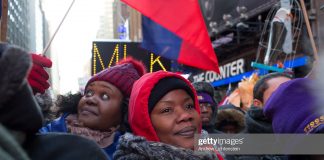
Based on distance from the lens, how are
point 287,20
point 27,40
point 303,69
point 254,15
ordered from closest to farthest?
1. point 27,40
2. point 287,20
3. point 303,69
4. point 254,15

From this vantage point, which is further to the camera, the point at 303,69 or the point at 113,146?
the point at 303,69

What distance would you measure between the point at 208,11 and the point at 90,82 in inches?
619

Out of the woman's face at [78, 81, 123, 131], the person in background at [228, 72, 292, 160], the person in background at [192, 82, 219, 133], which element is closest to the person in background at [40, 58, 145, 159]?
the woman's face at [78, 81, 123, 131]

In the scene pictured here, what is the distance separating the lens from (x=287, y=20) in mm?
9227

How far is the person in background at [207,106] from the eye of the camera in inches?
140

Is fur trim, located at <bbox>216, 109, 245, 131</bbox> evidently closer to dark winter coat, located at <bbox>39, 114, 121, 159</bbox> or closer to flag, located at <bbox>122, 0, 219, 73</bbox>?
flag, located at <bbox>122, 0, 219, 73</bbox>

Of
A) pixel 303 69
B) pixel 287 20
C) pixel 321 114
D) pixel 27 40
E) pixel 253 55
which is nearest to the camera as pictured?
pixel 321 114

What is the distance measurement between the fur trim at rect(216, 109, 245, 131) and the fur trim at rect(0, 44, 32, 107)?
123 inches

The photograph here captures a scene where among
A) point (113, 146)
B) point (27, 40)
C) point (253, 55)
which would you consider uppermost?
point (27, 40)

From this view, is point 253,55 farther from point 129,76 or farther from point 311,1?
point 129,76

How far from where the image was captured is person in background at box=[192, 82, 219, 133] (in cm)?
354

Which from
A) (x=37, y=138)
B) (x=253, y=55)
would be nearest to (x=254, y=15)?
(x=253, y=55)

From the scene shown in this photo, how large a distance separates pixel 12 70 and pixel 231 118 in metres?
3.18

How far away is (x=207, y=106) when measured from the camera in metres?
3.71
